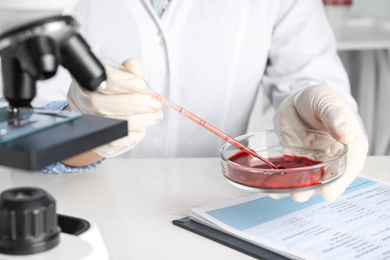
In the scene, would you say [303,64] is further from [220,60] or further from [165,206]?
[165,206]

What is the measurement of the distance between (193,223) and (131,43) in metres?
0.59

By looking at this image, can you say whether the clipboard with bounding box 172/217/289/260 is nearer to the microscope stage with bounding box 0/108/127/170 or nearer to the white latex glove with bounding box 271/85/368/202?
the white latex glove with bounding box 271/85/368/202

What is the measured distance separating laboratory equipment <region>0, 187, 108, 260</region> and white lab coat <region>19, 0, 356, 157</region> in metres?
0.69

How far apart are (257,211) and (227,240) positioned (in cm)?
11

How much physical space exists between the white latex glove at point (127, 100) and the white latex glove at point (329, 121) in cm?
25

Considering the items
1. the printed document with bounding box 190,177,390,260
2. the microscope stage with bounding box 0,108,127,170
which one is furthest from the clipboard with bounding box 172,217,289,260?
the microscope stage with bounding box 0,108,127,170

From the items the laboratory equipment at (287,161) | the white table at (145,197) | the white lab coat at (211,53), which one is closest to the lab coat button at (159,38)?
the white lab coat at (211,53)

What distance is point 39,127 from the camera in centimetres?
58

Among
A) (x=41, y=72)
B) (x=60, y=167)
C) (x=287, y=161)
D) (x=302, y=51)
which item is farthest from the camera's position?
(x=302, y=51)

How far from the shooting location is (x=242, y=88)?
4.60ft

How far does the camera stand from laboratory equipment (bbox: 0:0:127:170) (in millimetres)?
488

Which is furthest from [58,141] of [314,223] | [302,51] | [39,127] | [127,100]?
[302,51]

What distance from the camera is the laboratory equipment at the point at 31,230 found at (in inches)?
21.2

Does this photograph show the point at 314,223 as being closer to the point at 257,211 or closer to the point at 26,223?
the point at 257,211
